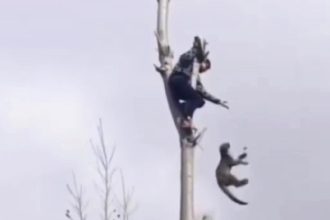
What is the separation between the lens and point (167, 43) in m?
7.16

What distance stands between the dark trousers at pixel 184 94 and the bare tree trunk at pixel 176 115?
44 mm

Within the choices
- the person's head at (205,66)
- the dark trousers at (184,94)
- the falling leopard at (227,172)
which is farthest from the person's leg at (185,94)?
the falling leopard at (227,172)

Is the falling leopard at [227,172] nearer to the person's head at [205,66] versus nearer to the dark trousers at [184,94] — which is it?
the dark trousers at [184,94]

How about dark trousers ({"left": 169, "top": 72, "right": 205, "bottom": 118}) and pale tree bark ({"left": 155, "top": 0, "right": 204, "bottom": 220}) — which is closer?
pale tree bark ({"left": 155, "top": 0, "right": 204, "bottom": 220})

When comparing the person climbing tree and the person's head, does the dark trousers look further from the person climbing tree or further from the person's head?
the person's head

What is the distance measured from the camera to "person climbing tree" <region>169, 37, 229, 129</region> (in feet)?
23.0

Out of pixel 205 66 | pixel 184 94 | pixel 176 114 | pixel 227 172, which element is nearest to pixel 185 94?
pixel 184 94

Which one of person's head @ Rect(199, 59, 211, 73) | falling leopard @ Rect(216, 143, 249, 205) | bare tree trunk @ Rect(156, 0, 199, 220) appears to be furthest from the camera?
person's head @ Rect(199, 59, 211, 73)

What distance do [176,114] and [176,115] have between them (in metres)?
0.02

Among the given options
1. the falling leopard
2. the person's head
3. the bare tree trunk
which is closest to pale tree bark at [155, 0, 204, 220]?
the bare tree trunk

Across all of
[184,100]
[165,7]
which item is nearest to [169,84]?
[184,100]

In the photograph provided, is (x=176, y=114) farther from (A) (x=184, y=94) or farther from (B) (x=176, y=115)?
(A) (x=184, y=94)

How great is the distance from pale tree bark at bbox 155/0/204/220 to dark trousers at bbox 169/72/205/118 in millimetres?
43

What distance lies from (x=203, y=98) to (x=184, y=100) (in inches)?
6.7
